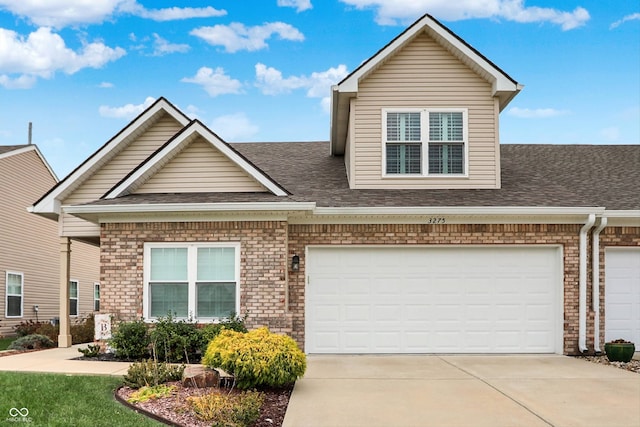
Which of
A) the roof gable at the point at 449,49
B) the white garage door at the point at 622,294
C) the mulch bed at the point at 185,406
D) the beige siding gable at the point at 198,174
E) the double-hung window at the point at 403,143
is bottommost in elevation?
the mulch bed at the point at 185,406

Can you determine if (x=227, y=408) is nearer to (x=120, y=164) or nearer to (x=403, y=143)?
(x=403, y=143)

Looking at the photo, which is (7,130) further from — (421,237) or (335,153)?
(421,237)

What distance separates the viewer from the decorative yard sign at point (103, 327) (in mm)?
13484

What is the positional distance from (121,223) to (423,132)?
6.89 meters

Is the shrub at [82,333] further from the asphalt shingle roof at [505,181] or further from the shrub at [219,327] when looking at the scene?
the shrub at [219,327]

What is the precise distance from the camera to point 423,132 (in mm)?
15320

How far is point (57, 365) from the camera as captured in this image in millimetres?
11938

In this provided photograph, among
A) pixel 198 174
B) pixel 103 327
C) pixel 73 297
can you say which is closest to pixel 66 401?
pixel 103 327

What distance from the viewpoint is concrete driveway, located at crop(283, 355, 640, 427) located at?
823cm

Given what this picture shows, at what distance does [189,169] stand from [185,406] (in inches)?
276

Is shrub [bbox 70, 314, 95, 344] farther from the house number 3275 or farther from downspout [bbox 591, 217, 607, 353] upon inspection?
downspout [bbox 591, 217, 607, 353]

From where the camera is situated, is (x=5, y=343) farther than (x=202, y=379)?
Yes

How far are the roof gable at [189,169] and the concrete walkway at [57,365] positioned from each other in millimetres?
3421

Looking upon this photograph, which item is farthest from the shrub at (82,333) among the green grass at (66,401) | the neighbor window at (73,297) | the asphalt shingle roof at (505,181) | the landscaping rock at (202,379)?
the landscaping rock at (202,379)
